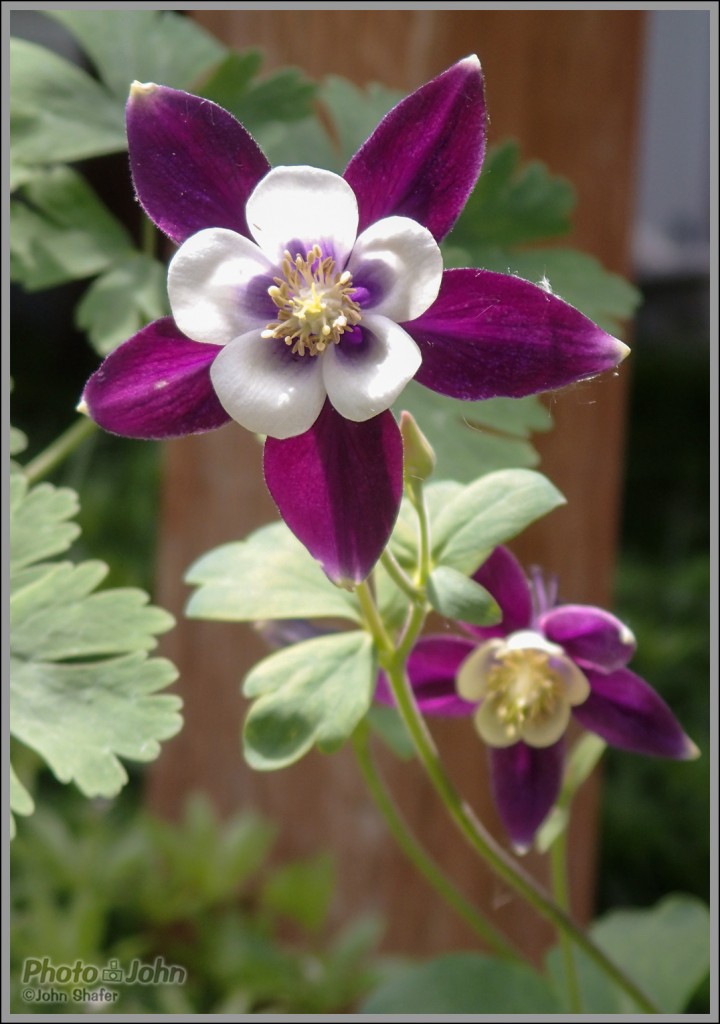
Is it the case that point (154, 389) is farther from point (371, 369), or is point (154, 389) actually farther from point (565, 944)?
point (565, 944)

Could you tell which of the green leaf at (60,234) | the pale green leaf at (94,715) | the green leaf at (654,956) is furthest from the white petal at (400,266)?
the green leaf at (654,956)

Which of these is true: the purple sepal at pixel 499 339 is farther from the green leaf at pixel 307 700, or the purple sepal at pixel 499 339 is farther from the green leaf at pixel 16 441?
the green leaf at pixel 16 441

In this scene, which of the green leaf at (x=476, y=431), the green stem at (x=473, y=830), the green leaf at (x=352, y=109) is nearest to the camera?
the green stem at (x=473, y=830)

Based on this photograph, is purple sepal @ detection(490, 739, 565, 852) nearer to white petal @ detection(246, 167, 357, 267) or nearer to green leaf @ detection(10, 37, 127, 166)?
white petal @ detection(246, 167, 357, 267)

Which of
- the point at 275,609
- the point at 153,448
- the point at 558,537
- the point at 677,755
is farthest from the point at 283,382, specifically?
the point at 153,448

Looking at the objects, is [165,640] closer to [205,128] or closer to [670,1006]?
[670,1006]

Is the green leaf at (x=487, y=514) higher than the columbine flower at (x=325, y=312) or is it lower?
lower
